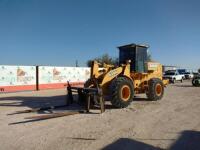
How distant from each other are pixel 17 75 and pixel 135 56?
13.9 metres

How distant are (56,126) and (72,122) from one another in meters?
0.73

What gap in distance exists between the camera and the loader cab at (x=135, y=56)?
44.4ft

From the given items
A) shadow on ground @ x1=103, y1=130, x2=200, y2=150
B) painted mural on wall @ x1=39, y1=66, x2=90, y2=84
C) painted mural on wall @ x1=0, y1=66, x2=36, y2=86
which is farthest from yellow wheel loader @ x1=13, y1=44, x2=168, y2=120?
painted mural on wall @ x1=39, y1=66, x2=90, y2=84

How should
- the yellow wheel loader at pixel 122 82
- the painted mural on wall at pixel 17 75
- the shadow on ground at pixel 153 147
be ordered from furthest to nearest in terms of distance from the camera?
1. the painted mural on wall at pixel 17 75
2. the yellow wheel loader at pixel 122 82
3. the shadow on ground at pixel 153 147

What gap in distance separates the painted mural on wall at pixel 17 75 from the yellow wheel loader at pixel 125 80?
39.3 feet

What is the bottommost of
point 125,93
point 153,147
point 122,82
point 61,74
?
point 153,147

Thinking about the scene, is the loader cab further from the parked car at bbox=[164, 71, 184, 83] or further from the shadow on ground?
the parked car at bbox=[164, 71, 184, 83]

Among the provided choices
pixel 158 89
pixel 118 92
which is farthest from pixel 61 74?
pixel 118 92

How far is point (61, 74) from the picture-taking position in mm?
27828

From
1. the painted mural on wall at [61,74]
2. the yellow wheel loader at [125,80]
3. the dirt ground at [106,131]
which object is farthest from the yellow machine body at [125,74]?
the painted mural on wall at [61,74]

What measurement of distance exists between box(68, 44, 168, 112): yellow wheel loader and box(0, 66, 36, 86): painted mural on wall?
12.0 metres

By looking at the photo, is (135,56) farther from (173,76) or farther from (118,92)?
(173,76)

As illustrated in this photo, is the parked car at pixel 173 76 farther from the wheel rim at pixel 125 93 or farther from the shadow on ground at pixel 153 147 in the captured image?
the shadow on ground at pixel 153 147

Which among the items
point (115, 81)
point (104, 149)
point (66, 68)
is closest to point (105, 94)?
point (115, 81)
